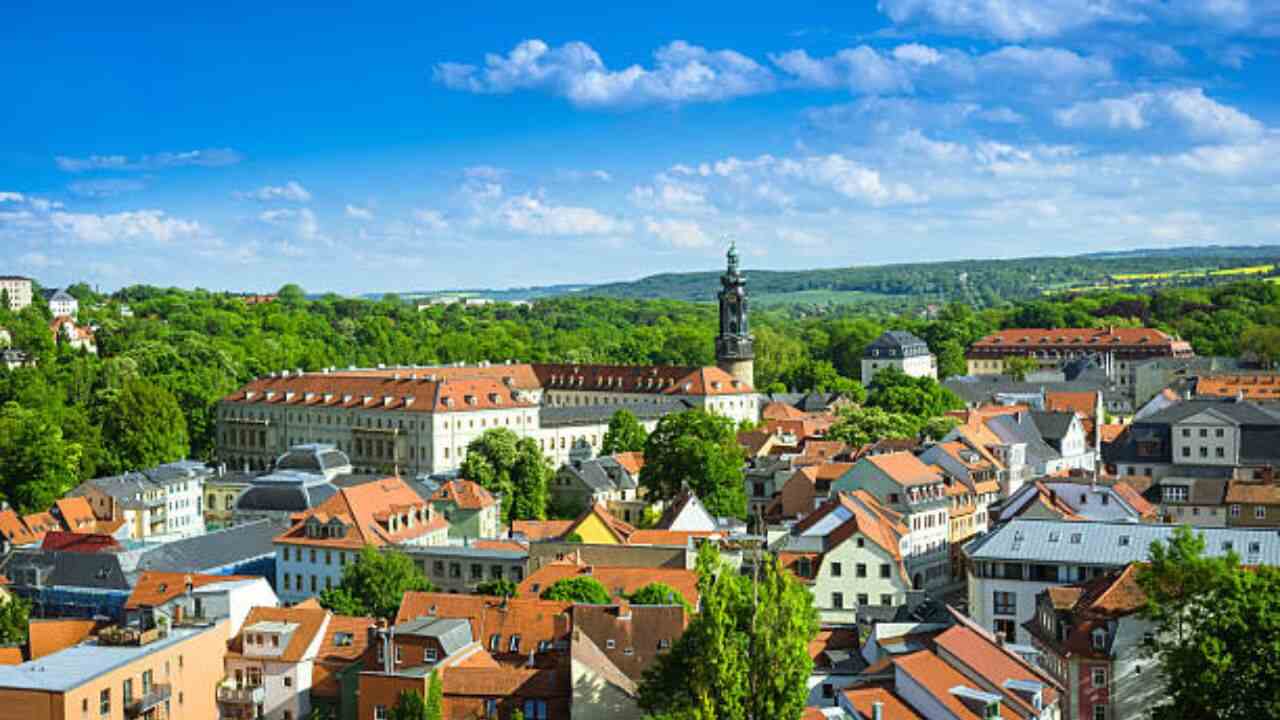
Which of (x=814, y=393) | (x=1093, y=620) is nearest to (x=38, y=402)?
(x=814, y=393)

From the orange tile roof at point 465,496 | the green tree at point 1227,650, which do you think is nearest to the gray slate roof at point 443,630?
the green tree at point 1227,650

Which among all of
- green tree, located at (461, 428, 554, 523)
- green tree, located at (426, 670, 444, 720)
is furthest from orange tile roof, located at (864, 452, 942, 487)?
green tree, located at (426, 670, 444, 720)

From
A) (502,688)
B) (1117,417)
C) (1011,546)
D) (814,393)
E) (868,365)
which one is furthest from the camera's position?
(868,365)

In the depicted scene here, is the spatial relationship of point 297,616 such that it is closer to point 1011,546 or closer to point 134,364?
point 1011,546

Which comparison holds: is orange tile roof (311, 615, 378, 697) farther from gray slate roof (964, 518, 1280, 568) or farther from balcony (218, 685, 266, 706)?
gray slate roof (964, 518, 1280, 568)

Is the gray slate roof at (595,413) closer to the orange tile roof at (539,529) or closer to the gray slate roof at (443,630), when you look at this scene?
the orange tile roof at (539,529)

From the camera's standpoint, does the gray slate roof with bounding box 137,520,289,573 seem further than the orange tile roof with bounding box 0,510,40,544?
No

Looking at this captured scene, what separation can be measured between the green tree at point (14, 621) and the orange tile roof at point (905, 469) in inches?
1505

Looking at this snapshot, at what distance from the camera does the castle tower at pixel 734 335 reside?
435 ft

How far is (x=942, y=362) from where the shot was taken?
176125 millimetres

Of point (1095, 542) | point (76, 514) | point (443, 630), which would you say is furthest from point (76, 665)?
point (76, 514)

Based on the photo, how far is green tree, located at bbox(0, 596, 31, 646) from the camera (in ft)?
191

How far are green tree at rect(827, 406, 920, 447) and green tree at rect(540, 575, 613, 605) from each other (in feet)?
146

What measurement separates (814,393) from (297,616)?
301 ft
